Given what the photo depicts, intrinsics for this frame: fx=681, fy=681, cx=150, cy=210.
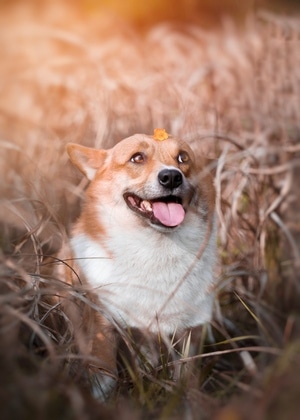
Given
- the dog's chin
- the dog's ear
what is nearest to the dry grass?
the dog's ear

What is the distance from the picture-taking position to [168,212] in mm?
3729

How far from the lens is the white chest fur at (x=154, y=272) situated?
3.69 m

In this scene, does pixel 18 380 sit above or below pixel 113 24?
below

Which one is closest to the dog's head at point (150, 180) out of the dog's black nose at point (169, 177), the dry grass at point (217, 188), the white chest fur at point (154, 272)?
the dog's black nose at point (169, 177)

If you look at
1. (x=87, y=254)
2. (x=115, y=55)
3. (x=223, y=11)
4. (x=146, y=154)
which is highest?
(x=223, y=11)

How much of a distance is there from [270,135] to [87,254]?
2063 millimetres

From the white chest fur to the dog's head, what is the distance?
0.45 feet

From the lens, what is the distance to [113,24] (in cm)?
797

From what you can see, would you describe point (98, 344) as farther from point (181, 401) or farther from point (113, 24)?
point (113, 24)

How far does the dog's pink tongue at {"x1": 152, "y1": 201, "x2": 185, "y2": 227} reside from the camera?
3.70 m

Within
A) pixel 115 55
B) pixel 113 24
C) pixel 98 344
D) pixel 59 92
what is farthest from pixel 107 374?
pixel 113 24

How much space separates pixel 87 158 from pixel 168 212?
71cm

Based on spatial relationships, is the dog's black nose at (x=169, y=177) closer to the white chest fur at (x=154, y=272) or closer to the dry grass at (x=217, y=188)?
the white chest fur at (x=154, y=272)

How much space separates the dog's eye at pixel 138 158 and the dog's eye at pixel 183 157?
0.20m
